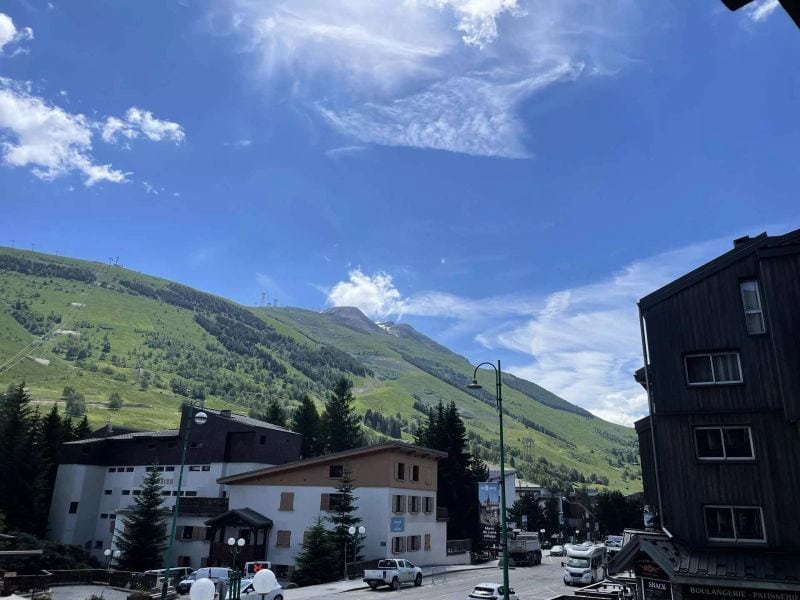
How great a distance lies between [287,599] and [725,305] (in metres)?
28.6

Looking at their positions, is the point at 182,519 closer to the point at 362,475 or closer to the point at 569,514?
the point at 362,475

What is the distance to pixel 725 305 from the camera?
2308cm

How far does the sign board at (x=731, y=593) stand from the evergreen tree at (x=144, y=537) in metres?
47.8

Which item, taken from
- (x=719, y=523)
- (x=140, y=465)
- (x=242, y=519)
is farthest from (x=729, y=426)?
(x=140, y=465)

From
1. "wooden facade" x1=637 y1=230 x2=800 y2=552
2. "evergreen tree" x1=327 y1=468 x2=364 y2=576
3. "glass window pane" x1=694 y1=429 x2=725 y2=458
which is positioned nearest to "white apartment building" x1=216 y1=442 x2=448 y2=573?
"evergreen tree" x1=327 y1=468 x2=364 y2=576

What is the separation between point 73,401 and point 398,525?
144208 millimetres

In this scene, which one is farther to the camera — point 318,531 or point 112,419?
point 112,419

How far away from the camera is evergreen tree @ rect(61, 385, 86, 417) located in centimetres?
15175

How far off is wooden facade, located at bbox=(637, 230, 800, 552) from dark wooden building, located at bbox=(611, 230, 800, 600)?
38mm

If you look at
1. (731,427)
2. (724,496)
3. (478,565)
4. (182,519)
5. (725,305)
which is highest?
(725,305)

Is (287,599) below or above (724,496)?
below

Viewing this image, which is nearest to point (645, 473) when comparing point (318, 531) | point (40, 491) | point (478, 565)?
point (318, 531)

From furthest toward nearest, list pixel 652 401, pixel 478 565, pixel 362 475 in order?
pixel 478 565 < pixel 362 475 < pixel 652 401

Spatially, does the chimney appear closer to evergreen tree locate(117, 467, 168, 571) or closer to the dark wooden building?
the dark wooden building
